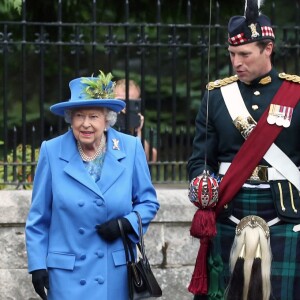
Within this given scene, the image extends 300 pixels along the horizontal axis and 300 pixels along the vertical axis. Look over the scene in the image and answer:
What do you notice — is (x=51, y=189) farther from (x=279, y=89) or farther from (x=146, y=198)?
(x=279, y=89)

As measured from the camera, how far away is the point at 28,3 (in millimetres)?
11711

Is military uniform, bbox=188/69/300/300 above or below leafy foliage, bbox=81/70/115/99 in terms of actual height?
below

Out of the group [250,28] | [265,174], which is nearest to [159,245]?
[265,174]

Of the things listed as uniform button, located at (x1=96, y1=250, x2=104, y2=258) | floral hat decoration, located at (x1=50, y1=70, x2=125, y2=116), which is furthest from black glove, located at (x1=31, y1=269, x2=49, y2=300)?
floral hat decoration, located at (x1=50, y1=70, x2=125, y2=116)

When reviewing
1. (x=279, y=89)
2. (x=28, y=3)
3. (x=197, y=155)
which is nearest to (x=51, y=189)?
(x=197, y=155)

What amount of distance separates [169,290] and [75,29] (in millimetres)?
1996

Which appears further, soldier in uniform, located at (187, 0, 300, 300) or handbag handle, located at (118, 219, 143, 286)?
soldier in uniform, located at (187, 0, 300, 300)

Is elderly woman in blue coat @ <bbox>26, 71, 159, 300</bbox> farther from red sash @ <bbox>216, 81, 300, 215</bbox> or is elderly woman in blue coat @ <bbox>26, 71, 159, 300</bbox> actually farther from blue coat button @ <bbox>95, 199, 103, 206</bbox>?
red sash @ <bbox>216, 81, 300, 215</bbox>

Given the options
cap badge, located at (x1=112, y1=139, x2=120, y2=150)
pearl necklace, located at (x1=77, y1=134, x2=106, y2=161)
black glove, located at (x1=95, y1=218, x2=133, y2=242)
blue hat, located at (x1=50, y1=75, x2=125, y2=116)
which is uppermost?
blue hat, located at (x1=50, y1=75, x2=125, y2=116)

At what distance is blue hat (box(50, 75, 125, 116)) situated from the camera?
673 cm

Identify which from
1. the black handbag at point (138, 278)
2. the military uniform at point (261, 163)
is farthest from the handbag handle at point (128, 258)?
the military uniform at point (261, 163)

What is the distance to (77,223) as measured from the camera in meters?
6.73

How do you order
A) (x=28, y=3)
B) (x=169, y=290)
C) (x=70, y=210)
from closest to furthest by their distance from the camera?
(x=70, y=210)
(x=169, y=290)
(x=28, y=3)

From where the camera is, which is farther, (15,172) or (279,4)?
(279,4)
